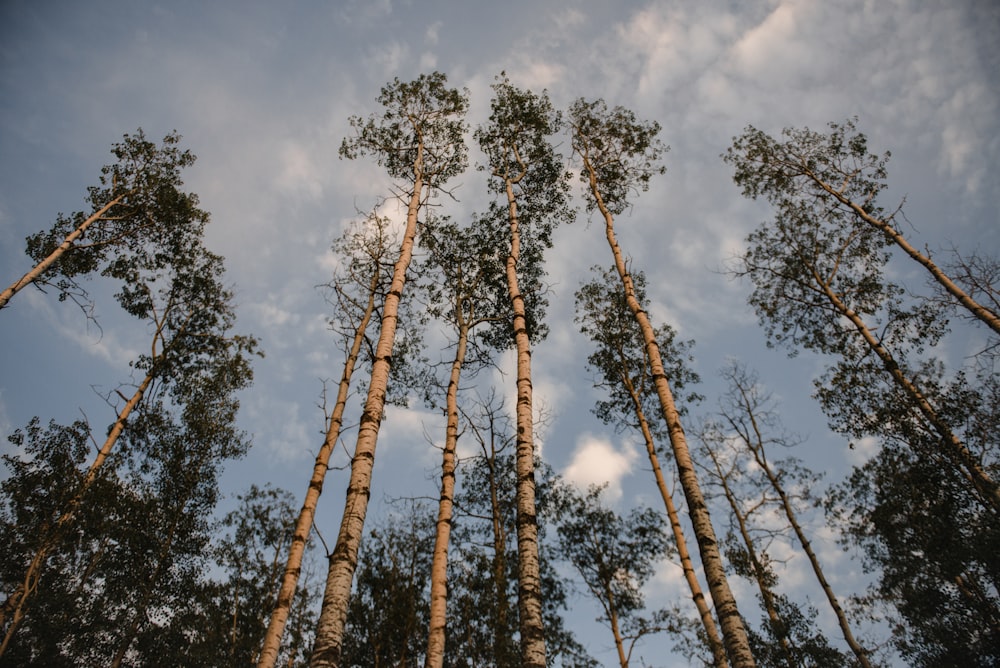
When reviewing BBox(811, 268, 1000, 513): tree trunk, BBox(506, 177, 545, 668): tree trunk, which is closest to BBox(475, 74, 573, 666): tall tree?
BBox(506, 177, 545, 668): tree trunk

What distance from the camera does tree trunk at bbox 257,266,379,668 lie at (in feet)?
24.2

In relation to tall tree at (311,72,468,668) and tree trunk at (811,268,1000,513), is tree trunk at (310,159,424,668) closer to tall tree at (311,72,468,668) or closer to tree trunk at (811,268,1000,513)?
tall tree at (311,72,468,668)

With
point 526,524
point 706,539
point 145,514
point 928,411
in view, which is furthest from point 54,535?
point 928,411

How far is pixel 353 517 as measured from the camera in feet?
19.1

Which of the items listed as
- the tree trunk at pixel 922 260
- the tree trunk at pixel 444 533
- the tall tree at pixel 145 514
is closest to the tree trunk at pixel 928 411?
the tree trunk at pixel 922 260

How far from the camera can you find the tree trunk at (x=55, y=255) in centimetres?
950

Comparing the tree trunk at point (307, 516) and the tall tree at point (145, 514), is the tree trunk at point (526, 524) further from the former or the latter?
the tall tree at point (145, 514)

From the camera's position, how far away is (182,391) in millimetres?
14977

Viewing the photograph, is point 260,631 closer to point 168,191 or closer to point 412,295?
point 412,295

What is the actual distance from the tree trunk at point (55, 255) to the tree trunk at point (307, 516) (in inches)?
272

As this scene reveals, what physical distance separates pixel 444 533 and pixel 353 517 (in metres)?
3.28

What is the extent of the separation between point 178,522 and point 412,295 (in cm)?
1224

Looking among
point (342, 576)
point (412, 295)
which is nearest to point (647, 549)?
point (412, 295)

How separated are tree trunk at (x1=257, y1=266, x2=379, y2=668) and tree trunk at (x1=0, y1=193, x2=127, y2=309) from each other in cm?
690
